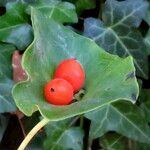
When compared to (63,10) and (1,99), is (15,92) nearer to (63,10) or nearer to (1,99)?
(1,99)

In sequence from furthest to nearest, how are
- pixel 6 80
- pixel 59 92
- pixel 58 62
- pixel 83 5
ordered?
pixel 83 5, pixel 6 80, pixel 58 62, pixel 59 92

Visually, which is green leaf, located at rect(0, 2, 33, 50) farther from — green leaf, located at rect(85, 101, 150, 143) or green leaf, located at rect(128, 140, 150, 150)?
green leaf, located at rect(128, 140, 150, 150)

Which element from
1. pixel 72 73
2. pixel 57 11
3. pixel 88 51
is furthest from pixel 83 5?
pixel 72 73

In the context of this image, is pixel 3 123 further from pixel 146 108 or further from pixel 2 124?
pixel 146 108

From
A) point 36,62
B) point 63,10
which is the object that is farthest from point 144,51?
point 36,62

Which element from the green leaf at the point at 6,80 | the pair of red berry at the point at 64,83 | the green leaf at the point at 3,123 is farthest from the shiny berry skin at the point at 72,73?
the green leaf at the point at 3,123

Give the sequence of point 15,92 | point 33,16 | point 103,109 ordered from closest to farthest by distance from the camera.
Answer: point 15,92 < point 33,16 < point 103,109
